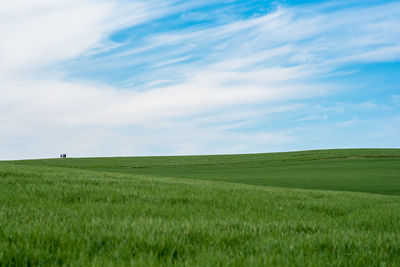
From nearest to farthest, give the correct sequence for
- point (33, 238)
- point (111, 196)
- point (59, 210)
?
point (33, 238) → point (59, 210) → point (111, 196)

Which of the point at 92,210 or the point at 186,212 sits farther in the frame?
the point at 186,212

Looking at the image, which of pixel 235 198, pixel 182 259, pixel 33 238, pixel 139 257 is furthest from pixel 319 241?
pixel 235 198

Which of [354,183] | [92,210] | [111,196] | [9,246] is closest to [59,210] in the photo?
[92,210]

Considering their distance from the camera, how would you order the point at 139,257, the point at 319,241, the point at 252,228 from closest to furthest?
the point at 139,257
the point at 319,241
the point at 252,228

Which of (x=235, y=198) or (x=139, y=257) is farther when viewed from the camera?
(x=235, y=198)

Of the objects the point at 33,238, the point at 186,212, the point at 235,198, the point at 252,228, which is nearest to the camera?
the point at 33,238

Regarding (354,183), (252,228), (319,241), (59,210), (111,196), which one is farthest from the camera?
(354,183)

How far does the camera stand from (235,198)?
1034 centimetres

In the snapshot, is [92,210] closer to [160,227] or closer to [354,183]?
[160,227]

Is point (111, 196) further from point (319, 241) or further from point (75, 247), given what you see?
point (319, 241)

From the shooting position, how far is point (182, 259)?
3922 millimetres

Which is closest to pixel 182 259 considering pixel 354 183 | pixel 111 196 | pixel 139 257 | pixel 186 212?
pixel 139 257

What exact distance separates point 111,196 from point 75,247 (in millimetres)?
5283

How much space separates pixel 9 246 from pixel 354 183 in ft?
102
